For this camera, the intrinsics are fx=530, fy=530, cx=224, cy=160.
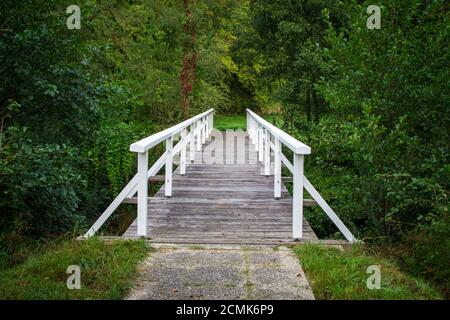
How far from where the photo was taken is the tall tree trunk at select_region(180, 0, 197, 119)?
17.9m

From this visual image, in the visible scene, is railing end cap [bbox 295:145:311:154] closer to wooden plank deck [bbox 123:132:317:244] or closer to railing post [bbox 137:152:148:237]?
wooden plank deck [bbox 123:132:317:244]

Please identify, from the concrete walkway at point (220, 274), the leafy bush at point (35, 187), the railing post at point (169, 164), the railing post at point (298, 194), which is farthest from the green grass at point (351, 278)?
the railing post at point (169, 164)

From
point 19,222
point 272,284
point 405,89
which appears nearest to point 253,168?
point 405,89

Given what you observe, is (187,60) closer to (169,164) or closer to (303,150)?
(169,164)

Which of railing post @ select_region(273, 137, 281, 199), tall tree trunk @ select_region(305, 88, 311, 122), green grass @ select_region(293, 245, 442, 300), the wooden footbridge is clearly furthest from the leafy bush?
tall tree trunk @ select_region(305, 88, 311, 122)

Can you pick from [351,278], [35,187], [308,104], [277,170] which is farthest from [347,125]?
[308,104]

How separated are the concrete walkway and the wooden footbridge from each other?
17.5 inches

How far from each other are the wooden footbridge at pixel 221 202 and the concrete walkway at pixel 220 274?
0.44 metres

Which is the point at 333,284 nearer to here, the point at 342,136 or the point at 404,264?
Answer: the point at 404,264

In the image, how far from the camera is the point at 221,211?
7273 millimetres

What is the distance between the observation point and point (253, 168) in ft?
37.0

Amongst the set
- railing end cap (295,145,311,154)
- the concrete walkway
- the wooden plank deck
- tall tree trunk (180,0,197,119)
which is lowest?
the concrete walkway

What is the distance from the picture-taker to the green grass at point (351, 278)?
407cm

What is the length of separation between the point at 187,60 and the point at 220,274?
47.3ft
